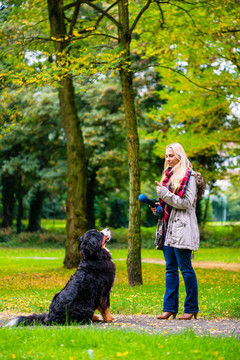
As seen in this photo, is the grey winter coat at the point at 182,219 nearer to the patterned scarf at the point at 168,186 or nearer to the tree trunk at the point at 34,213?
the patterned scarf at the point at 168,186

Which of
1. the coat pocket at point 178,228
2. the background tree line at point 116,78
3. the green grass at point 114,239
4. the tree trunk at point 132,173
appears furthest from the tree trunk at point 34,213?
the coat pocket at point 178,228

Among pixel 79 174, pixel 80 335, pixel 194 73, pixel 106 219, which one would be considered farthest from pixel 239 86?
pixel 106 219

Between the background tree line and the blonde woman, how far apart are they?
401 centimetres

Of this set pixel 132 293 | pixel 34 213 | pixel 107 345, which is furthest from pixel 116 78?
pixel 107 345

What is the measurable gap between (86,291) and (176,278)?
4.18 feet

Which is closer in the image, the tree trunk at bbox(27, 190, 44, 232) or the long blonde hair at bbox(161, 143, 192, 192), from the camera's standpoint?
the long blonde hair at bbox(161, 143, 192, 192)

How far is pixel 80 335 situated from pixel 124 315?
240cm

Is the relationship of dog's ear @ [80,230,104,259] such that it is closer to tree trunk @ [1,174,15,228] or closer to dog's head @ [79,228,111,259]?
dog's head @ [79,228,111,259]

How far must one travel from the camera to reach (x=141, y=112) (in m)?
26.5

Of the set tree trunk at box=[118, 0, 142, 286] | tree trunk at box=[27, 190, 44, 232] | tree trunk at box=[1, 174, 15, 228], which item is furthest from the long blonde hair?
tree trunk at box=[27, 190, 44, 232]

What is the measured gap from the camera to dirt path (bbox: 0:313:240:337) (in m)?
5.68

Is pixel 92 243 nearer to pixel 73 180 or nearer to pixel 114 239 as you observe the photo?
pixel 73 180

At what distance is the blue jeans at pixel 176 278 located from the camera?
6.30 meters

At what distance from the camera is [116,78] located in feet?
84.3
